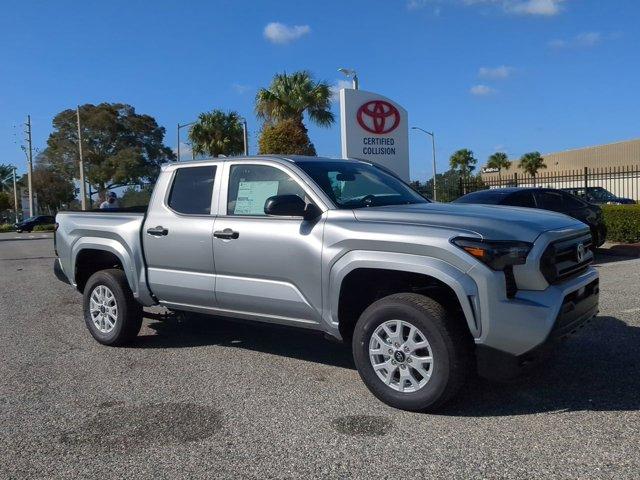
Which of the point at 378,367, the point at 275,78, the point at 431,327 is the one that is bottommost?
the point at 378,367

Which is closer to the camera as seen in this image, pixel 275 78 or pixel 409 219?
pixel 409 219

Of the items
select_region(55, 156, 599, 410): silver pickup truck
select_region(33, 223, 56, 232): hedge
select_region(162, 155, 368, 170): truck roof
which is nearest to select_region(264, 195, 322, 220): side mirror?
select_region(55, 156, 599, 410): silver pickup truck

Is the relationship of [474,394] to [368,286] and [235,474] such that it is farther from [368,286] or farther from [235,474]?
[235,474]

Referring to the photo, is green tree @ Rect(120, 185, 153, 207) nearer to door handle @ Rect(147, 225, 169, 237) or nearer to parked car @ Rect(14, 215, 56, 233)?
door handle @ Rect(147, 225, 169, 237)

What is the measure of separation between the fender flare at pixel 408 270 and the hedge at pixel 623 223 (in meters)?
11.3

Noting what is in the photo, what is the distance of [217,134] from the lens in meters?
35.8

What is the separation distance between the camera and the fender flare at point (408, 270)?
412 centimetres

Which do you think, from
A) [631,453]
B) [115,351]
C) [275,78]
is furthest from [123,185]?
[631,453]

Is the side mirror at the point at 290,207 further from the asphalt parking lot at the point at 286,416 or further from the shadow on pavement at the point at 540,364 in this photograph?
the asphalt parking lot at the point at 286,416

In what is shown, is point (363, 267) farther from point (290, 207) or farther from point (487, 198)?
point (487, 198)

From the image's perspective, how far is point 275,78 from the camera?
27516mm

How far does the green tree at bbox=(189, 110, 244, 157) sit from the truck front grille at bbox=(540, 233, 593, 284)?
31.8m

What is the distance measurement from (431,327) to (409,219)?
786 millimetres

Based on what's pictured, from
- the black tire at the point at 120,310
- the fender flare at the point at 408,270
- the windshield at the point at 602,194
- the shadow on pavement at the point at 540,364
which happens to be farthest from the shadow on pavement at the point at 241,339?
the windshield at the point at 602,194
